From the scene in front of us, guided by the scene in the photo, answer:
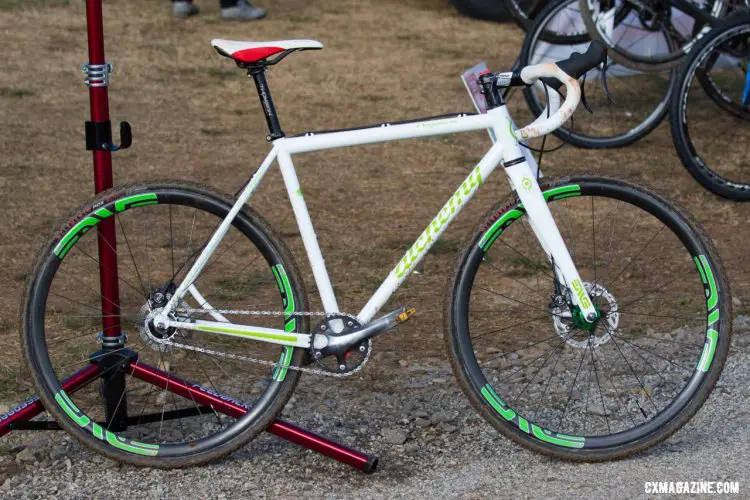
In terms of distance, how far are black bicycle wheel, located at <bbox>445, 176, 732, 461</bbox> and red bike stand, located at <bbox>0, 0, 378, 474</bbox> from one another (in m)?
0.54

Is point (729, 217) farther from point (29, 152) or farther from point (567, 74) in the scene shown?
point (29, 152)

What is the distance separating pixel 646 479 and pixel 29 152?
16.4 ft

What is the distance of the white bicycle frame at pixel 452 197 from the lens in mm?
3756

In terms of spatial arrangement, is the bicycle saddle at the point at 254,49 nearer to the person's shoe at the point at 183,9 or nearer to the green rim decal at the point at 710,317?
the green rim decal at the point at 710,317

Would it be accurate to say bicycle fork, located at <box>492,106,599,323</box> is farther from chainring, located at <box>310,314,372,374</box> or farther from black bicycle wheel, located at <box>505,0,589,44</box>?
black bicycle wheel, located at <box>505,0,589,44</box>

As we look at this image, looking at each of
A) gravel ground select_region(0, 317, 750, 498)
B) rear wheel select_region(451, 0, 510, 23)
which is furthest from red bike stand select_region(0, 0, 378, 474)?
rear wheel select_region(451, 0, 510, 23)

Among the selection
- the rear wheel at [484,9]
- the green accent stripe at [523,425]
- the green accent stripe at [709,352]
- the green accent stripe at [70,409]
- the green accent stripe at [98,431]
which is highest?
the green accent stripe at [709,352]

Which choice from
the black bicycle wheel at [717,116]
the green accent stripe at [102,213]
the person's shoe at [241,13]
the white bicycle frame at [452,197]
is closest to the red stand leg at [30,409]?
the white bicycle frame at [452,197]

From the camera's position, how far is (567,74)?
12.1 ft

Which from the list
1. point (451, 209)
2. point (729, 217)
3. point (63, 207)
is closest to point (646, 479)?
point (451, 209)

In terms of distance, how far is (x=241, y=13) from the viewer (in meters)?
10.9

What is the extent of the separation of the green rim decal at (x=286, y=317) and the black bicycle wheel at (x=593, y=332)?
0.51 meters

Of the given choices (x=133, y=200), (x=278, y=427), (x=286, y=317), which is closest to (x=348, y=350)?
(x=286, y=317)

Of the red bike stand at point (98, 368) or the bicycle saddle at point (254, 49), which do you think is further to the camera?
the red bike stand at point (98, 368)
